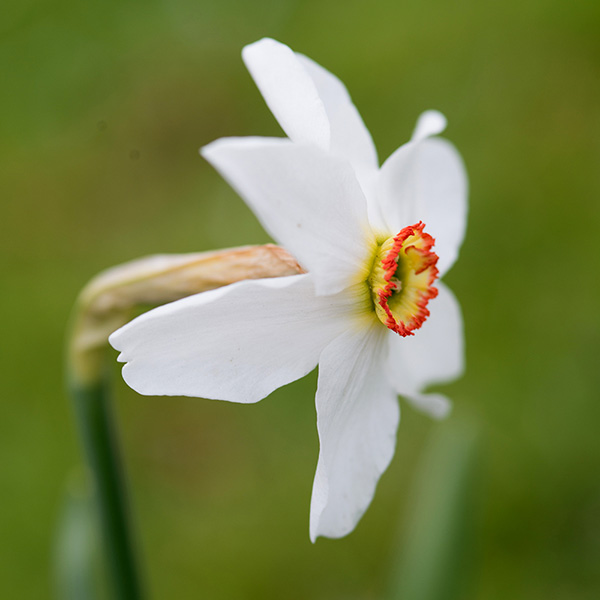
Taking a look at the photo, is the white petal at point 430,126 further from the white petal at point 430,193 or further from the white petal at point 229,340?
the white petal at point 229,340

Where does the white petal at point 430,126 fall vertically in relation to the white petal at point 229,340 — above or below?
above

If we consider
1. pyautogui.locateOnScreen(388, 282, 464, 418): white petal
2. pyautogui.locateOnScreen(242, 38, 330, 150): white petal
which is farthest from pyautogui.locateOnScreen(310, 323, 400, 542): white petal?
pyautogui.locateOnScreen(242, 38, 330, 150): white petal

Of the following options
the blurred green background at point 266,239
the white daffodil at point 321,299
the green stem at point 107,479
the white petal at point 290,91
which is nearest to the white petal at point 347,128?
the white daffodil at point 321,299

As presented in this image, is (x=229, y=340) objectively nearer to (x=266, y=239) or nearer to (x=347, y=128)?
(x=347, y=128)

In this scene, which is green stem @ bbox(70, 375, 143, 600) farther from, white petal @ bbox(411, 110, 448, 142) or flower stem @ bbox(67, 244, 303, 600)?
white petal @ bbox(411, 110, 448, 142)

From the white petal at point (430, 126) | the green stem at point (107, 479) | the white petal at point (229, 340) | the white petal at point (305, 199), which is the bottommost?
the green stem at point (107, 479)

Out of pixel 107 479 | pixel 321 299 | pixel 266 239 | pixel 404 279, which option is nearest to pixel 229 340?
pixel 321 299
